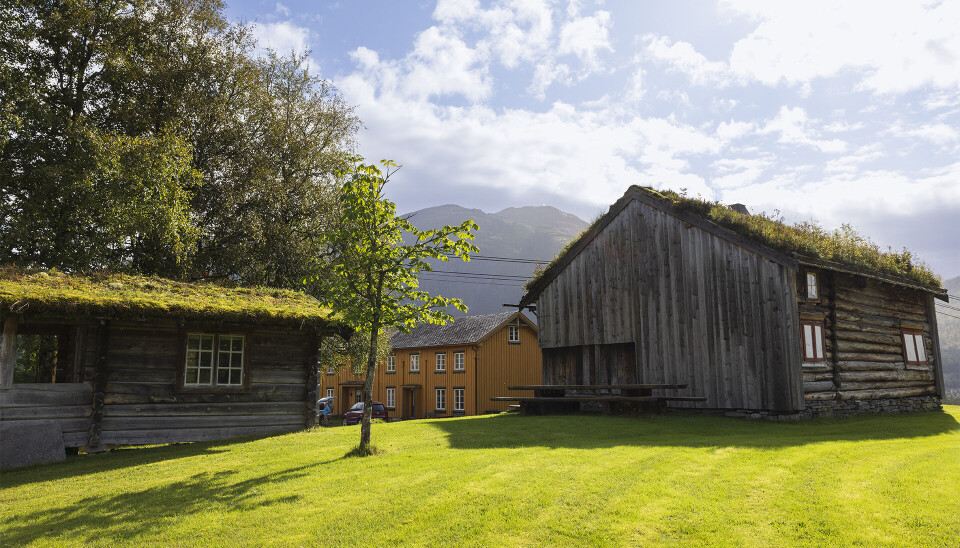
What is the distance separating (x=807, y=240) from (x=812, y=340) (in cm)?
298

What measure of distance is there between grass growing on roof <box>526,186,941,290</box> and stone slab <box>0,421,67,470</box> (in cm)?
1776

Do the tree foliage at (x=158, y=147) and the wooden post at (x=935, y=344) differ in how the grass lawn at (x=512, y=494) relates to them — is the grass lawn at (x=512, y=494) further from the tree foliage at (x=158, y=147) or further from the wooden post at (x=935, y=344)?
the wooden post at (x=935, y=344)

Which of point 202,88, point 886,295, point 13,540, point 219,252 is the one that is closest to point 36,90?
point 202,88

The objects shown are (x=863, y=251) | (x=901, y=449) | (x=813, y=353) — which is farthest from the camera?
(x=863, y=251)

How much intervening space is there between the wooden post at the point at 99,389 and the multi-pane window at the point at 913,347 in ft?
82.4

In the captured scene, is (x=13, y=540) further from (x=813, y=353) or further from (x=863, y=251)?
(x=863, y=251)

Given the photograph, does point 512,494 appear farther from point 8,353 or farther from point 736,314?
point 736,314

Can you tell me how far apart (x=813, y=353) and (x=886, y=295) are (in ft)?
21.4

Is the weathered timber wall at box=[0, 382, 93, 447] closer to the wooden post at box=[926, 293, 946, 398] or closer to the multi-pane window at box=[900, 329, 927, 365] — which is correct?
the multi-pane window at box=[900, 329, 927, 365]

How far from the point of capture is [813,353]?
16422mm

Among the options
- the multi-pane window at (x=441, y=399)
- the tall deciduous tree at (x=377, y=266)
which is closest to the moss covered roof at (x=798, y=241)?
the tall deciduous tree at (x=377, y=266)

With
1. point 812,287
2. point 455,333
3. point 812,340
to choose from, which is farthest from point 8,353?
point 455,333

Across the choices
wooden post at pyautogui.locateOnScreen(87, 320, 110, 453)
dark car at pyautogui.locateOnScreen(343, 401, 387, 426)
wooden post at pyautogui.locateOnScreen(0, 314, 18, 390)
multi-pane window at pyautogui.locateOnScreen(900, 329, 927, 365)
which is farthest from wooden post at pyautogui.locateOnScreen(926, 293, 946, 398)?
wooden post at pyautogui.locateOnScreen(0, 314, 18, 390)

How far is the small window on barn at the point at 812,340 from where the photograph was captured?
16.2 metres
